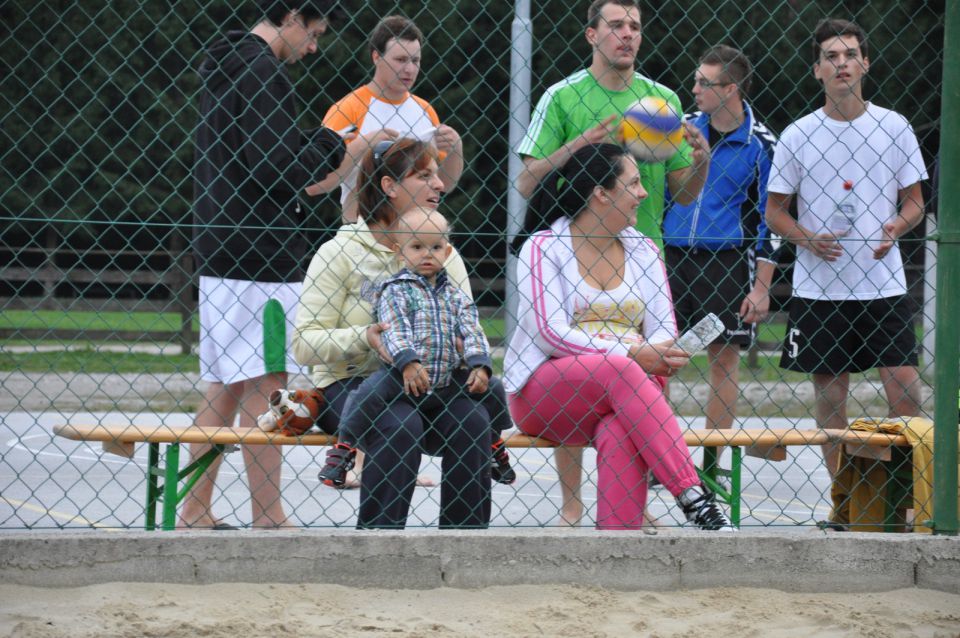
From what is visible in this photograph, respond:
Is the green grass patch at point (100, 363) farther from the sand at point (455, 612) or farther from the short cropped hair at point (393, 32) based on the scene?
the sand at point (455, 612)

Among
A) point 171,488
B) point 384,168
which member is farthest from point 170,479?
point 384,168

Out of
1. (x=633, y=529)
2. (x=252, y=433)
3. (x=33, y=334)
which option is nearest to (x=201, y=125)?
(x=252, y=433)

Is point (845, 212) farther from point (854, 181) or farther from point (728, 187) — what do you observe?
point (728, 187)

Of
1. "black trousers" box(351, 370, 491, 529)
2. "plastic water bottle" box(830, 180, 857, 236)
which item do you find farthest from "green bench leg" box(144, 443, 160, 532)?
"plastic water bottle" box(830, 180, 857, 236)

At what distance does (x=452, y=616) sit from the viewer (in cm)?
351

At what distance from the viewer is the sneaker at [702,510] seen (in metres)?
4.01

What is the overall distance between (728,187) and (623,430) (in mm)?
1628

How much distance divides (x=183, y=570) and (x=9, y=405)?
6544 mm

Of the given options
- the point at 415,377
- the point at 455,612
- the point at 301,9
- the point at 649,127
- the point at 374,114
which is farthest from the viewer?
the point at 374,114

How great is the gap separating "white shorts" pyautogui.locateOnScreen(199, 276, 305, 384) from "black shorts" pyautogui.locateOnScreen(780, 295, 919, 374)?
2.05 meters

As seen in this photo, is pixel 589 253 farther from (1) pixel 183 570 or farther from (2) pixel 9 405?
(2) pixel 9 405

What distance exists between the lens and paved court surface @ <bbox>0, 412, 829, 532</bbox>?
5.07 meters

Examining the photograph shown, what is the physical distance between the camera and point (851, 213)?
16.2 feet

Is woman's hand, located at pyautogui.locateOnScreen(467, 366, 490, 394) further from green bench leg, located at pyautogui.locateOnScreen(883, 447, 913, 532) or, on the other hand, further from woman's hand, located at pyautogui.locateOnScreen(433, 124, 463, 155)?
green bench leg, located at pyautogui.locateOnScreen(883, 447, 913, 532)
